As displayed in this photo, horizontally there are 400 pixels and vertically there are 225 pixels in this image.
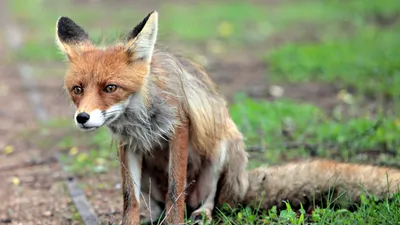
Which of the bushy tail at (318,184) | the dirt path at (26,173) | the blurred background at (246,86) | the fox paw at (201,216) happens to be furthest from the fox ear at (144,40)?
the dirt path at (26,173)

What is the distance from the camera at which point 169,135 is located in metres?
4.77

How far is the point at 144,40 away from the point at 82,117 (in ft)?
2.23

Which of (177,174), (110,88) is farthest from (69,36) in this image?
(177,174)

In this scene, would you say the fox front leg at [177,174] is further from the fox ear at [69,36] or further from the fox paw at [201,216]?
the fox ear at [69,36]

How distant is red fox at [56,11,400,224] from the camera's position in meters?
4.50

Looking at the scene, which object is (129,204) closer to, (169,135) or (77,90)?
(169,135)

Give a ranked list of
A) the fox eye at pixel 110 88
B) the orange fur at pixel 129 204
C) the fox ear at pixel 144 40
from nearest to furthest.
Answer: the fox eye at pixel 110 88 → the fox ear at pixel 144 40 → the orange fur at pixel 129 204

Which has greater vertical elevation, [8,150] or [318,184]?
[318,184]

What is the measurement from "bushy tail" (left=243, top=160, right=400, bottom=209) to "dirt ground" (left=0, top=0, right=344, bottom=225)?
1155mm

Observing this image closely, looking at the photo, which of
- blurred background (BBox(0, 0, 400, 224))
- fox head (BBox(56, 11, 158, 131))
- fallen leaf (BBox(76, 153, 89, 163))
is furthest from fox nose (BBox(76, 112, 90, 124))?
fallen leaf (BBox(76, 153, 89, 163))

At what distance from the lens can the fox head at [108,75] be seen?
14.2 feet

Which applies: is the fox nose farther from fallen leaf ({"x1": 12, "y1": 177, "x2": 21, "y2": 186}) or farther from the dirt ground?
fallen leaf ({"x1": 12, "y1": 177, "x2": 21, "y2": 186})

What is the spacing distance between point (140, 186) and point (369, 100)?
4.71 m

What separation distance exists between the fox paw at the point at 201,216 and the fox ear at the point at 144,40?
3.93 feet
